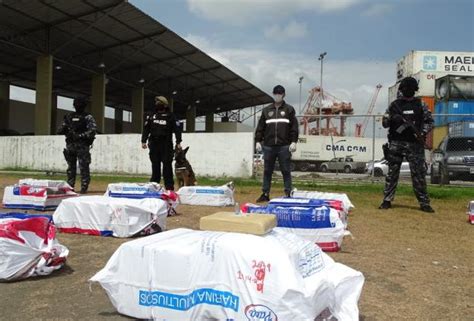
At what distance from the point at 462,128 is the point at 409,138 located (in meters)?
10.7

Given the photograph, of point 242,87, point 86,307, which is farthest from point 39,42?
point 86,307

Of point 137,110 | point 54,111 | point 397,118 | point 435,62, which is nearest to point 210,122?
point 137,110

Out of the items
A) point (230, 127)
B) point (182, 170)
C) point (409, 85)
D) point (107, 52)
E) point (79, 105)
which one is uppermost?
point (107, 52)

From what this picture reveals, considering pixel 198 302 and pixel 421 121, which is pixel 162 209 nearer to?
pixel 198 302

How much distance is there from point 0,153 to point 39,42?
10.5 m

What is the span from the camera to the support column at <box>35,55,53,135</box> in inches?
1243

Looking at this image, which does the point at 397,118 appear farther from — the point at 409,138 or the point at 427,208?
the point at 427,208

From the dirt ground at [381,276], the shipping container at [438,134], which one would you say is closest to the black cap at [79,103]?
the dirt ground at [381,276]

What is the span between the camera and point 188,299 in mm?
2523

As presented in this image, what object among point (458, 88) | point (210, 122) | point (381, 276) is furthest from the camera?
point (210, 122)

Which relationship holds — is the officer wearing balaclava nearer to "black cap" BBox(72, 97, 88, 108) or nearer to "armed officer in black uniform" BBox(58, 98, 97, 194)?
"armed officer in black uniform" BBox(58, 98, 97, 194)

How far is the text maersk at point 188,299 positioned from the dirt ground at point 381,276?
246 mm

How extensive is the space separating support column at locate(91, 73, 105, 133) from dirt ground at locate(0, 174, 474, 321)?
33.3m

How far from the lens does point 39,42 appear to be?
31.4m
